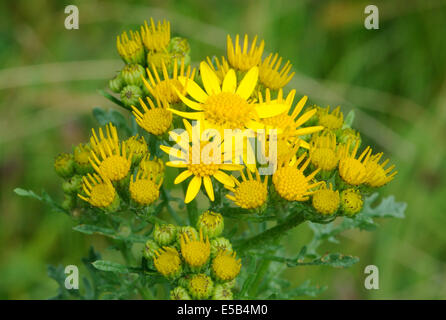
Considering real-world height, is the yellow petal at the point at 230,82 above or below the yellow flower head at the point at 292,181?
above

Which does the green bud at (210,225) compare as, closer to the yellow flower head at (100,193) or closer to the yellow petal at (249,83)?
the yellow flower head at (100,193)

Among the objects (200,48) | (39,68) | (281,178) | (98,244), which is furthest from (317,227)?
(39,68)

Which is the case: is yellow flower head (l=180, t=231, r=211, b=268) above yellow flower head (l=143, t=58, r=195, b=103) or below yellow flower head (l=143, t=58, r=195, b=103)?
below

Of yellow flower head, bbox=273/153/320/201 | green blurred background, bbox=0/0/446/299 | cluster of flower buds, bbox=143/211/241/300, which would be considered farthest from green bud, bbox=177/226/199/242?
green blurred background, bbox=0/0/446/299

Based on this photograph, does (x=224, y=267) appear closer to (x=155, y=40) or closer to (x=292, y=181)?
(x=292, y=181)

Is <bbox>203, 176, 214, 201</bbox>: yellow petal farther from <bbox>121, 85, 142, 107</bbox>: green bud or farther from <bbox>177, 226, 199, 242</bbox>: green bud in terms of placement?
<bbox>121, 85, 142, 107</bbox>: green bud

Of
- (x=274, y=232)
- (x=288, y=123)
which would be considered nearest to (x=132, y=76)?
(x=288, y=123)

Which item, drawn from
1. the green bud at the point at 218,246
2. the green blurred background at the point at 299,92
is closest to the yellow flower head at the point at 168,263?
the green bud at the point at 218,246
